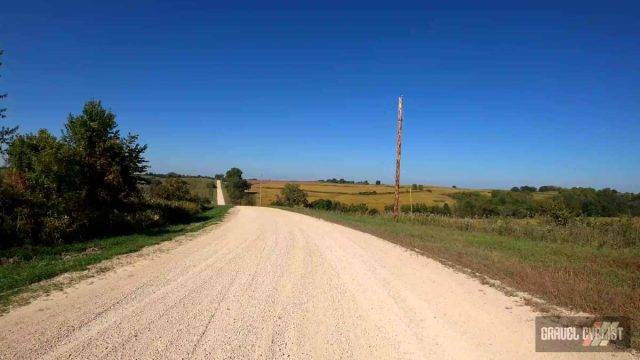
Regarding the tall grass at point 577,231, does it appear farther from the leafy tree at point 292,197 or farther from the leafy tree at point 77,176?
the leafy tree at point 292,197

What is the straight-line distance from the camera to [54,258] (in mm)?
11312

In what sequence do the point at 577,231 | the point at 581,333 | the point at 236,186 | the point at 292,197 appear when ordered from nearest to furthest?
the point at 581,333, the point at 577,231, the point at 292,197, the point at 236,186

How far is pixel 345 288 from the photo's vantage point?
8211 mm

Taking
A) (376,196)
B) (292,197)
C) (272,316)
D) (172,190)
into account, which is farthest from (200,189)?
(272,316)


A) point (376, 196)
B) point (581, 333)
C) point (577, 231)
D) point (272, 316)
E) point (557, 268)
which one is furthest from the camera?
point (376, 196)

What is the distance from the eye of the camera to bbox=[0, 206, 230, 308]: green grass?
807 cm

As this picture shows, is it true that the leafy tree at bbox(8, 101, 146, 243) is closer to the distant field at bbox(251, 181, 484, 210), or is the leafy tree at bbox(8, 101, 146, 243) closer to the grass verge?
the grass verge

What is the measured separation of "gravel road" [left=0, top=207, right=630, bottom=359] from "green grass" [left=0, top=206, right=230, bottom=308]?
104cm

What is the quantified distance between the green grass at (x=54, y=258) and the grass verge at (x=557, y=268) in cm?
943

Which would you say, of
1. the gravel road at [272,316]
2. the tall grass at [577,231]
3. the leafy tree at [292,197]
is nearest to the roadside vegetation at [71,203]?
the gravel road at [272,316]

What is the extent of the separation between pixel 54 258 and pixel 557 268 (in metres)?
13.3

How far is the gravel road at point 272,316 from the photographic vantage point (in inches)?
196

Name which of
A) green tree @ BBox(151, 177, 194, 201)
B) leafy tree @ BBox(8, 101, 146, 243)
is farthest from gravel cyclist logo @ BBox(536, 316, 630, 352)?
green tree @ BBox(151, 177, 194, 201)

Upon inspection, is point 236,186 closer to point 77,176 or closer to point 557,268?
point 77,176
